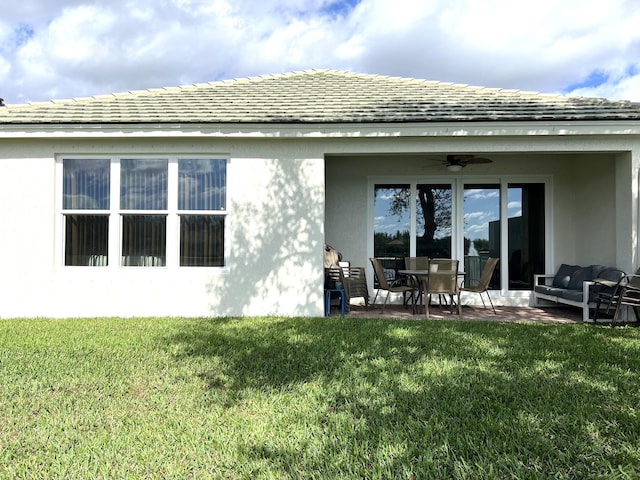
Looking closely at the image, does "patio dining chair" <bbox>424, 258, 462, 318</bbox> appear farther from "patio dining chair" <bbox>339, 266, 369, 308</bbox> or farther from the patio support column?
the patio support column

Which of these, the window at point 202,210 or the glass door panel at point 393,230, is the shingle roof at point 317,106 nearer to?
the window at point 202,210

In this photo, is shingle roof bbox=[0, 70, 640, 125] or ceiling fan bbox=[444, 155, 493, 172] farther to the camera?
ceiling fan bbox=[444, 155, 493, 172]

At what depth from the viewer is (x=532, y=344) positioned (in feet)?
18.1

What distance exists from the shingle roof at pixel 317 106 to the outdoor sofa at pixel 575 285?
9.47ft

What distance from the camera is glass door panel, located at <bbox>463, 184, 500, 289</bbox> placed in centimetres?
980

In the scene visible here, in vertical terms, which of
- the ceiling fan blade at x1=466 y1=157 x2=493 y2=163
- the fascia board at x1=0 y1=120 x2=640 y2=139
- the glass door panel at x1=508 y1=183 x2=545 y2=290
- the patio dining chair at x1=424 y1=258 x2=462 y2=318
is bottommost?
the patio dining chair at x1=424 y1=258 x2=462 y2=318

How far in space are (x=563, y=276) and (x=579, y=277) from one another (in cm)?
56

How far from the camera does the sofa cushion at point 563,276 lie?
28.8 feet

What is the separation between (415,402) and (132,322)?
531 centimetres

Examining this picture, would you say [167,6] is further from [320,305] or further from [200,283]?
[320,305]

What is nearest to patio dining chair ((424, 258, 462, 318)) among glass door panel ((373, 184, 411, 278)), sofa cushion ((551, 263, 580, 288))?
glass door panel ((373, 184, 411, 278))

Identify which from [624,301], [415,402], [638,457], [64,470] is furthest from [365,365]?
[624,301]

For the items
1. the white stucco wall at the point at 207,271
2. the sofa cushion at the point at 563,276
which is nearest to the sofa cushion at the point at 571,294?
the sofa cushion at the point at 563,276

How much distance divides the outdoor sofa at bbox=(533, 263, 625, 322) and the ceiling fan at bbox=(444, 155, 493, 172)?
291 centimetres
